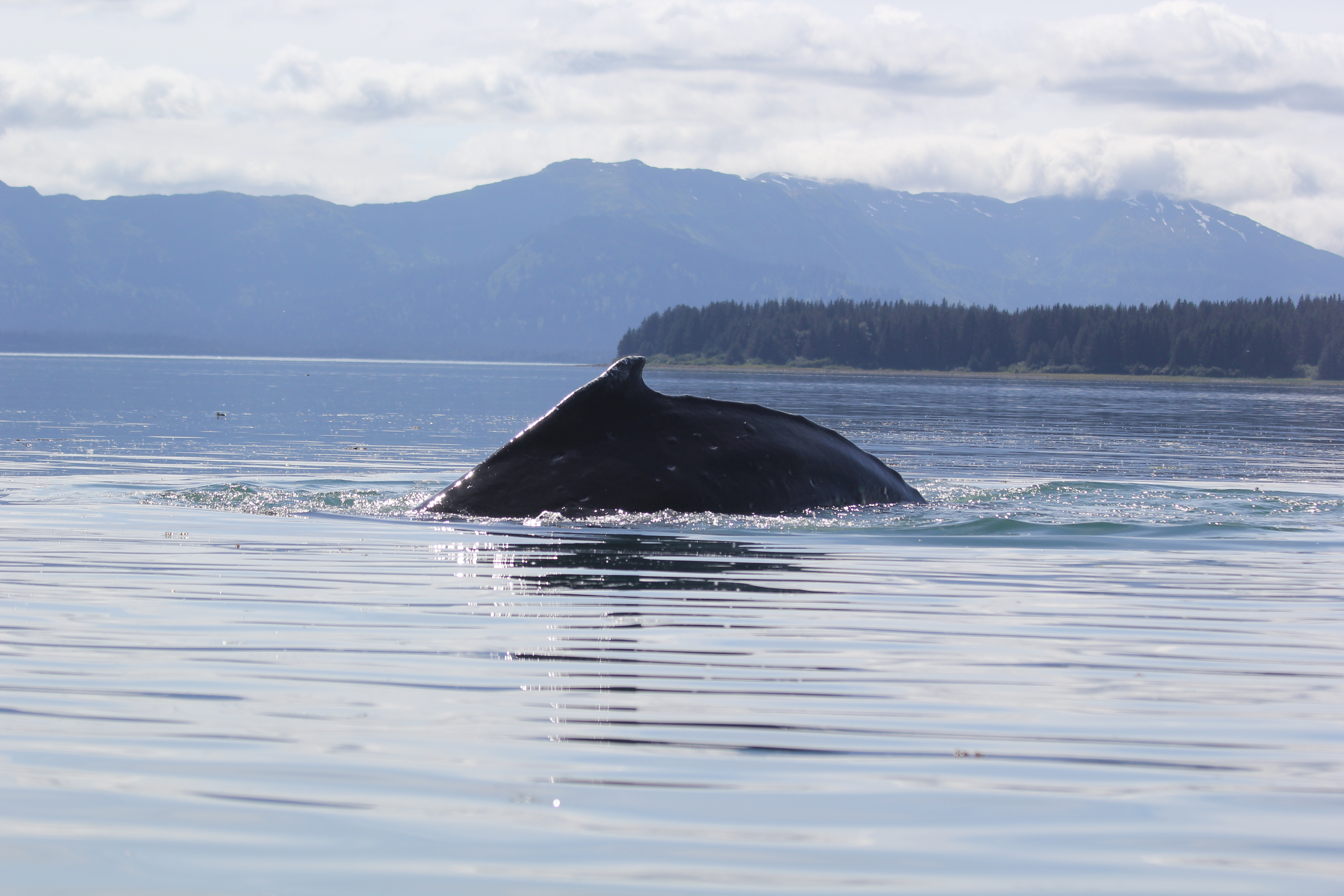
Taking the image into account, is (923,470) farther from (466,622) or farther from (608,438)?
(466,622)

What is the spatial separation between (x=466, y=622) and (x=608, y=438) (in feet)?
16.2

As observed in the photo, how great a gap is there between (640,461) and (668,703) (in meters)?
7.12

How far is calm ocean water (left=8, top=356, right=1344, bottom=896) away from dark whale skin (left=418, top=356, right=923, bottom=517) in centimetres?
26

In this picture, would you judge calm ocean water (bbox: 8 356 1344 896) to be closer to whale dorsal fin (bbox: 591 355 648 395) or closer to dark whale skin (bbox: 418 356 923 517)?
dark whale skin (bbox: 418 356 923 517)

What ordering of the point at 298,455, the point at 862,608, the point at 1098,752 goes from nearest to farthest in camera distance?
the point at 1098,752, the point at 862,608, the point at 298,455

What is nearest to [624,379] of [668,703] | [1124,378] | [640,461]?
[640,461]

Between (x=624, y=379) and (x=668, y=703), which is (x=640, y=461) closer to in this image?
(x=624, y=379)

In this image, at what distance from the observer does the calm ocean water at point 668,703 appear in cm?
414

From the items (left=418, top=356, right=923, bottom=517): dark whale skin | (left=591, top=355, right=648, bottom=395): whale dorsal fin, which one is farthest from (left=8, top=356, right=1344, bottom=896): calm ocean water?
(left=591, top=355, right=648, bottom=395): whale dorsal fin

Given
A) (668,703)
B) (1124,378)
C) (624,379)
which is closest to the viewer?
(668,703)

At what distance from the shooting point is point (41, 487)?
19.1 meters

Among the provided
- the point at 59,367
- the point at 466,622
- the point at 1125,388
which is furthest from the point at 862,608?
the point at 59,367

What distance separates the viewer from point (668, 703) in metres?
6.20

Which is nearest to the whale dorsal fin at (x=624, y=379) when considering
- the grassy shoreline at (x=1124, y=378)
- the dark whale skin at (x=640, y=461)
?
the dark whale skin at (x=640, y=461)
